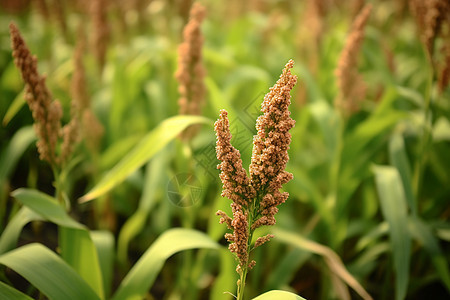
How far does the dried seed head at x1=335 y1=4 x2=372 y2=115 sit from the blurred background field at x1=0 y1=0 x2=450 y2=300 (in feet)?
0.16

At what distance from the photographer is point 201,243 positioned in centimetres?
144

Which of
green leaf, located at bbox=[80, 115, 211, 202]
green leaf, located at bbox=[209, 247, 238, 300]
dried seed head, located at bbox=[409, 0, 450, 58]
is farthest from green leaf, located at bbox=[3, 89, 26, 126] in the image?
dried seed head, located at bbox=[409, 0, 450, 58]

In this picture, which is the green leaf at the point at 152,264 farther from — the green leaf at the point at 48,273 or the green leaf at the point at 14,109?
the green leaf at the point at 14,109

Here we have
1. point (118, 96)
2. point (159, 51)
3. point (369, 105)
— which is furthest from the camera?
point (369, 105)

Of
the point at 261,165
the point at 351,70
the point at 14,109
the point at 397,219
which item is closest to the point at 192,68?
the point at 351,70

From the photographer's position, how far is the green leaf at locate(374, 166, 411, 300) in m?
1.69

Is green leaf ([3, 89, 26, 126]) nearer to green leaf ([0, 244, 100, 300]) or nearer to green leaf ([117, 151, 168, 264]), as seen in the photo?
green leaf ([117, 151, 168, 264])

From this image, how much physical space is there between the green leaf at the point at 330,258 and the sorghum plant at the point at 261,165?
883mm

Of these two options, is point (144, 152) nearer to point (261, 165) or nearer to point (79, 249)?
point (79, 249)

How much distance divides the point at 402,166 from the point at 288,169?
23.9 inches

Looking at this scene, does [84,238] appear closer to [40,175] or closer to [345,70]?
[345,70]

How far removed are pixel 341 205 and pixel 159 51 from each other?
175 centimetres

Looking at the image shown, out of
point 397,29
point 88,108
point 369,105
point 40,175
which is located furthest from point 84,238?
point 397,29

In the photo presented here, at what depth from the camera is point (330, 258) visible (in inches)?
68.7
